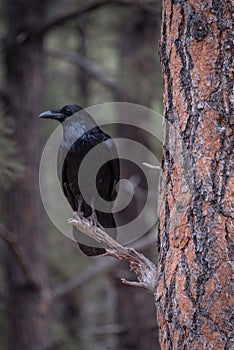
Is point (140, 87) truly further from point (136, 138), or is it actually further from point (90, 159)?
point (90, 159)

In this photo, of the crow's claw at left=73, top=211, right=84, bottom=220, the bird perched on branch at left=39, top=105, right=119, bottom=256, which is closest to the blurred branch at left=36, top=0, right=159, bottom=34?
the bird perched on branch at left=39, top=105, right=119, bottom=256

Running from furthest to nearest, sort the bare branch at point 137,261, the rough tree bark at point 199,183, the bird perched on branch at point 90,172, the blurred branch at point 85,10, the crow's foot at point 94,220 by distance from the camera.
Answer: the blurred branch at point 85,10, the bird perched on branch at point 90,172, the crow's foot at point 94,220, the bare branch at point 137,261, the rough tree bark at point 199,183

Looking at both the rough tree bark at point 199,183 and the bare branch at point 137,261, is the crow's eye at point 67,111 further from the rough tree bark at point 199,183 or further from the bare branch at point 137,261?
the rough tree bark at point 199,183

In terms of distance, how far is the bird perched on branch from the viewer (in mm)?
4066

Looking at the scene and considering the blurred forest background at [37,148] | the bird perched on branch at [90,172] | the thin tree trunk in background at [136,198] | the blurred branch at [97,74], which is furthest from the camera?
the thin tree trunk in background at [136,198]

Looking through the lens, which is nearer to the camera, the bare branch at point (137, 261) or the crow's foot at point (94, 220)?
the bare branch at point (137, 261)

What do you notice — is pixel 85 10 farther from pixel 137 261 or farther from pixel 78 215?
pixel 137 261

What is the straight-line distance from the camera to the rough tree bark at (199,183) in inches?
109

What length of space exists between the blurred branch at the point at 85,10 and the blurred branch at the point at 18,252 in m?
1.98

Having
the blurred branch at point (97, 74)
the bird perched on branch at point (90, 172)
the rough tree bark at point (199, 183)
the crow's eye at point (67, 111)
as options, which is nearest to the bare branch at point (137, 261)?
the rough tree bark at point (199, 183)

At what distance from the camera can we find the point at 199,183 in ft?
9.29

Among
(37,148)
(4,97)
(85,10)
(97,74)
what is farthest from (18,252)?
(97,74)

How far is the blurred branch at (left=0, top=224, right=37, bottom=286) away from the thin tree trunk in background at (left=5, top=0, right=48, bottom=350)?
14 cm

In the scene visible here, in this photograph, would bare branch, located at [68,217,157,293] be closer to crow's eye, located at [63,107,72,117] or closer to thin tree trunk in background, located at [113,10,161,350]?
crow's eye, located at [63,107,72,117]
